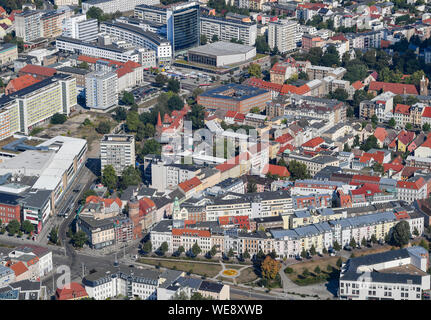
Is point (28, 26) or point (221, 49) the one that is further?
point (28, 26)

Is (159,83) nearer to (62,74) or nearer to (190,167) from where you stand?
(62,74)

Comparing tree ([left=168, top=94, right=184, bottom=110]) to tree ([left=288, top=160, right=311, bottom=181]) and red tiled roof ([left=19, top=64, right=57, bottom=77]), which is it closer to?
red tiled roof ([left=19, top=64, right=57, bottom=77])

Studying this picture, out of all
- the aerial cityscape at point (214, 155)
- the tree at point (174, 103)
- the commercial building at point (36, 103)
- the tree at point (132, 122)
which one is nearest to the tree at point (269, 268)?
the aerial cityscape at point (214, 155)

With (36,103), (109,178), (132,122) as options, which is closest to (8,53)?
(36,103)

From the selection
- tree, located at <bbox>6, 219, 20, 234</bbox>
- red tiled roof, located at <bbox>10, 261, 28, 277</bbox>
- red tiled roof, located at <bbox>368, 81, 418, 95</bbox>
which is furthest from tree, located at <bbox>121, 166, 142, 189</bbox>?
red tiled roof, located at <bbox>368, 81, 418, 95</bbox>

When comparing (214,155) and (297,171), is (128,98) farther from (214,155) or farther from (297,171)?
(297,171)
